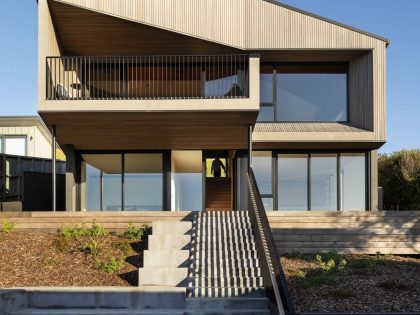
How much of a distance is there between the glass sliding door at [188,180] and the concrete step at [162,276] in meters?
7.94

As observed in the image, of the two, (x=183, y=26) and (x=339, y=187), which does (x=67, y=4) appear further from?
(x=339, y=187)

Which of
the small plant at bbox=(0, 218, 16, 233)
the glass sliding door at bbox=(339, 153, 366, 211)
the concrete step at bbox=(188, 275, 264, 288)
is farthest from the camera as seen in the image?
the glass sliding door at bbox=(339, 153, 366, 211)

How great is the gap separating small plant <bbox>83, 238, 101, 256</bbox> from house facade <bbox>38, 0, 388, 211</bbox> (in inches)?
171

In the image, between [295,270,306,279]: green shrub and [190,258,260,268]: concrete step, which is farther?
Answer: [190,258,260,268]: concrete step

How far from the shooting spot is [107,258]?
935 cm

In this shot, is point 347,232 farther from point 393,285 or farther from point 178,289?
point 178,289

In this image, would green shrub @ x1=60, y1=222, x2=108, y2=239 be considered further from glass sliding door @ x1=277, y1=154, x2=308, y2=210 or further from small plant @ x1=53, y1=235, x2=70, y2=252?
glass sliding door @ x1=277, y1=154, x2=308, y2=210

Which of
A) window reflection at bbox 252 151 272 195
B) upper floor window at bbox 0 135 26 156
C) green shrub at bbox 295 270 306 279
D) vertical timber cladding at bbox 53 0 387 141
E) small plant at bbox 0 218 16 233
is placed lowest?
green shrub at bbox 295 270 306 279

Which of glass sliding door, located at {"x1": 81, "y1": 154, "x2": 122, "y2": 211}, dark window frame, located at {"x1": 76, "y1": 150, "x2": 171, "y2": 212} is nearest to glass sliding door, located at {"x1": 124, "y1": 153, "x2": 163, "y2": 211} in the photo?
dark window frame, located at {"x1": 76, "y1": 150, "x2": 171, "y2": 212}

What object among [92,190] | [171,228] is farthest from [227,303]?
[92,190]

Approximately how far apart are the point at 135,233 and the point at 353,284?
513 centimetres

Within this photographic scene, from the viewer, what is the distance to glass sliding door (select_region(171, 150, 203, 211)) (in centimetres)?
1652

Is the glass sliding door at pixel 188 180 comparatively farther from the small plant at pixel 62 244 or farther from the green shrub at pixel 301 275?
the green shrub at pixel 301 275

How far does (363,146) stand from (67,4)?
35.3ft
